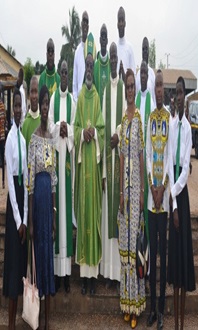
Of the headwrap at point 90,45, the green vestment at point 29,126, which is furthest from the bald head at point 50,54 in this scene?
the green vestment at point 29,126

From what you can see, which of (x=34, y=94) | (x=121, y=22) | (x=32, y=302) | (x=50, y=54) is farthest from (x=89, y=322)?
(x=121, y=22)

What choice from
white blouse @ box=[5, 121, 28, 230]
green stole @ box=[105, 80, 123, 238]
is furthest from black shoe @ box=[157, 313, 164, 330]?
white blouse @ box=[5, 121, 28, 230]

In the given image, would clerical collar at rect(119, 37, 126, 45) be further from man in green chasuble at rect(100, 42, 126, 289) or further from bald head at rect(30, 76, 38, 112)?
bald head at rect(30, 76, 38, 112)

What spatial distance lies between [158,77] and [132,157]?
0.81 meters

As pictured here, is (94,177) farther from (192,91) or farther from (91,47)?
(192,91)

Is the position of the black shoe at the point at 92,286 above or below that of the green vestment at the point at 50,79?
below

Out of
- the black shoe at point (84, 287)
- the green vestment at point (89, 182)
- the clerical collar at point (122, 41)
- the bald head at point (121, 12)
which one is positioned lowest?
the black shoe at point (84, 287)

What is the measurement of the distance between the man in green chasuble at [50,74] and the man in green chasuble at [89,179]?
69 cm

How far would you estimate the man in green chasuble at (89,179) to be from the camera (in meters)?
4.54

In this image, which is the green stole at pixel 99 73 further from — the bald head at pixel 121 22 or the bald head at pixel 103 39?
the bald head at pixel 121 22

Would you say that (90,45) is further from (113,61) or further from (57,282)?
(57,282)

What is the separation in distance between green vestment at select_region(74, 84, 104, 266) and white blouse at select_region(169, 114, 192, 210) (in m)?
0.89

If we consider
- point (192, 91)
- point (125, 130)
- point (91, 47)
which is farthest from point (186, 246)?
point (192, 91)

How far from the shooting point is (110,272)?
4.73m
